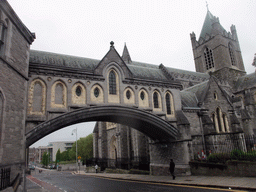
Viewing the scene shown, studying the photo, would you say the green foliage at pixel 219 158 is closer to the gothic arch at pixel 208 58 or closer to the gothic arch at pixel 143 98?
the gothic arch at pixel 143 98

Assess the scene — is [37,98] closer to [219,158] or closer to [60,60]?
[60,60]

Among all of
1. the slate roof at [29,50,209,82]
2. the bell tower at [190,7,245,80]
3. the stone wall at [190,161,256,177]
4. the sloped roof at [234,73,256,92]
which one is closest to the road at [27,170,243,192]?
the stone wall at [190,161,256,177]

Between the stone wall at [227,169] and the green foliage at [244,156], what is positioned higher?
the green foliage at [244,156]

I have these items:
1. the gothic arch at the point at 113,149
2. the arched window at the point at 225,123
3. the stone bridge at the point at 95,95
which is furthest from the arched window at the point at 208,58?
the stone bridge at the point at 95,95

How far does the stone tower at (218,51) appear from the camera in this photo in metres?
51.7

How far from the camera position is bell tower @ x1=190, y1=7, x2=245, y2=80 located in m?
51.9

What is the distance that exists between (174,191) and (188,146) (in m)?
7.62

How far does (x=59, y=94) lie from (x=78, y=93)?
127cm

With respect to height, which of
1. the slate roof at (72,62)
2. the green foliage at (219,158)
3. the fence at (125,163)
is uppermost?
the slate roof at (72,62)

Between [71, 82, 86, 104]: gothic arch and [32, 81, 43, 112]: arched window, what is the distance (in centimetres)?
202

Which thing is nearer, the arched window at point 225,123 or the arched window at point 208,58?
the arched window at point 225,123

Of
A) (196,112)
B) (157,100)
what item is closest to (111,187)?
(157,100)

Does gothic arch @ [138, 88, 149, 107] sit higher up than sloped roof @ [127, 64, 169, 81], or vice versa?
sloped roof @ [127, 64, 169, 81]

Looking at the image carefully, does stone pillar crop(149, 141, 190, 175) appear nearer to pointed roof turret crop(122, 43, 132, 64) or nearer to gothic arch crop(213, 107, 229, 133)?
gothic arch crop(213, 107, 229, 133)
